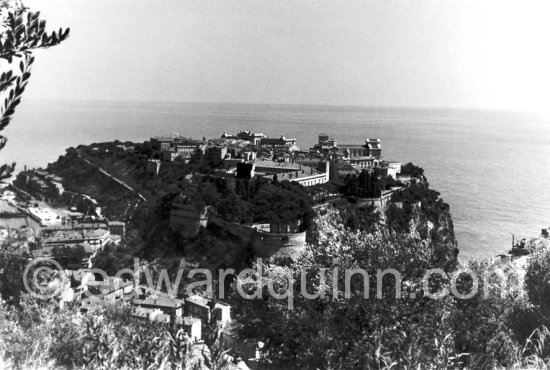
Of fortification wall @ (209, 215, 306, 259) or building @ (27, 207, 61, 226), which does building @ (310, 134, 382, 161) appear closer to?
building @ (27, 207, 61, 226)

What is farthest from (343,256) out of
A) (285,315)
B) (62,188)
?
(62,188)

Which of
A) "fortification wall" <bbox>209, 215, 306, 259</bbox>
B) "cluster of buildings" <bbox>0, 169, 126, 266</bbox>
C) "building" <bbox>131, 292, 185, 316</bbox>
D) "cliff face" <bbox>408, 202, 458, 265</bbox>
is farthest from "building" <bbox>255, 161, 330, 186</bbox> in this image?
"building" <bbox>131, 292, 185, 316</bbox>

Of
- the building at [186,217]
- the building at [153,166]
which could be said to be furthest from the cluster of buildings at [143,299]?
the building at [153,166]

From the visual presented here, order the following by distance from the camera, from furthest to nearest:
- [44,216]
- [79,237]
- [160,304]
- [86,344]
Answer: [44,216] < [79,237] < [160,304] < [86,344]

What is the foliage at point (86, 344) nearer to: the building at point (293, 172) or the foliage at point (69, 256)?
the foliage at point (69, 256)

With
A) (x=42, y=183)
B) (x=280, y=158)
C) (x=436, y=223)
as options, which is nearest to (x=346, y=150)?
(x=280, y=158)

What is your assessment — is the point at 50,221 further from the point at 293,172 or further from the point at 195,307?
the point at 195,307

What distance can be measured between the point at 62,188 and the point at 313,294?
114 ft

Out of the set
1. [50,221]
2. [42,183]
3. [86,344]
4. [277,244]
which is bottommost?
[50,221]

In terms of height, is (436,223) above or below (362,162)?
below

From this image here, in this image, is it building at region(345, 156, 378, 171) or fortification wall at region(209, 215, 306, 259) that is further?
building at region(345, 156, 378, 171)

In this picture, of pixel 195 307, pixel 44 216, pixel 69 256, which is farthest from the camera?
pixel 44 216

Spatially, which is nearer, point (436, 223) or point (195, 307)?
point (195, 307)

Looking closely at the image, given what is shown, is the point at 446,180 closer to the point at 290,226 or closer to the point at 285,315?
the point at 290,226
